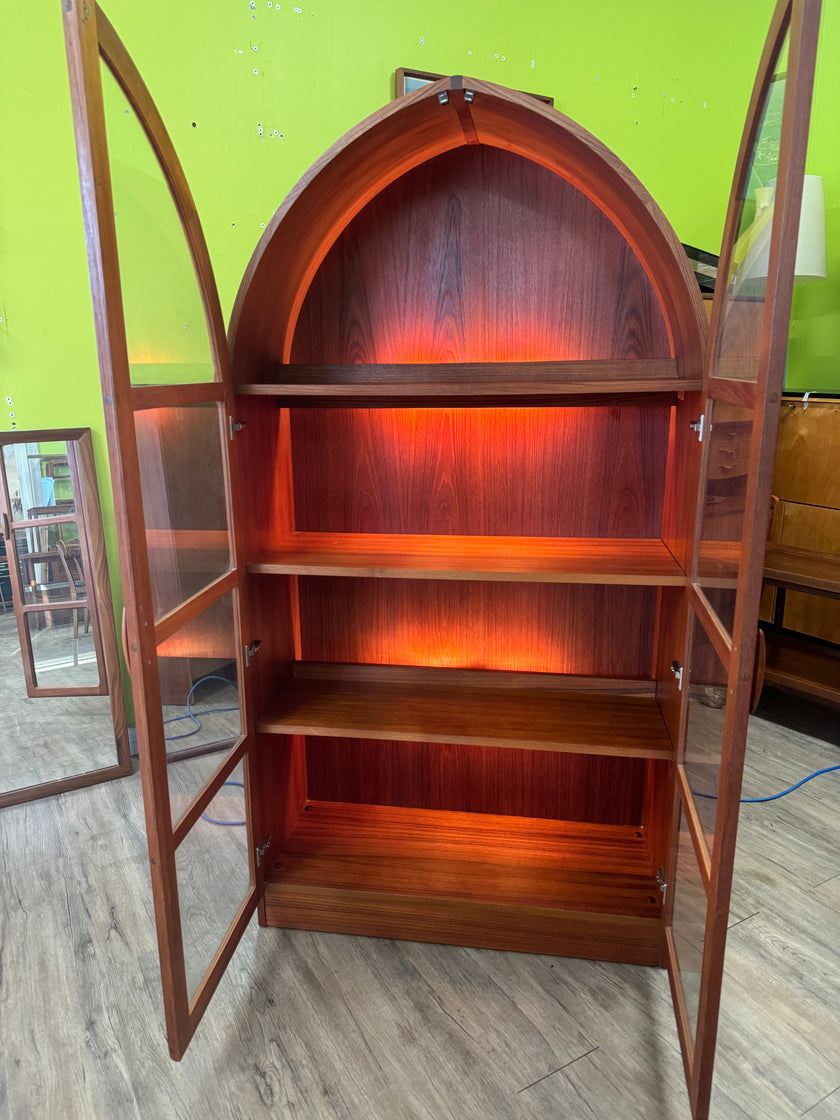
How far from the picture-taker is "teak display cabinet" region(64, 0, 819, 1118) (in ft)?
4.67

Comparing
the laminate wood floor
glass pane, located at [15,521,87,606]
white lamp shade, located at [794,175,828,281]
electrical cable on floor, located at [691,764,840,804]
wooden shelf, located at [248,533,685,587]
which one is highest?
white lamp shade, located at [794,175,828,281]

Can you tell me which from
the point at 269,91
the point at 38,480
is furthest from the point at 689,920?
the point at 269,91

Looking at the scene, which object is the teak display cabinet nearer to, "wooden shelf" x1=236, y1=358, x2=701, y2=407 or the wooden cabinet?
"wooden shelf" x1=236, y1=358, x2=701, y2=407

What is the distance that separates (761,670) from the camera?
2.33 metres

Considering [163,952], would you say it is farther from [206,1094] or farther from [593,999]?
[593,999]

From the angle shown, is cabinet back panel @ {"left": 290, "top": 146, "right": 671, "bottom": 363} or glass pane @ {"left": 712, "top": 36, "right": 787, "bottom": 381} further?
cabinet back panel @ {"left": 290, "top": 146, "right": 671, "bottom": 363}

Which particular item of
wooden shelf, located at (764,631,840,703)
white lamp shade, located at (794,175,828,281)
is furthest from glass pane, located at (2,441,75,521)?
white lamp shade, located at (794,175,828,281)

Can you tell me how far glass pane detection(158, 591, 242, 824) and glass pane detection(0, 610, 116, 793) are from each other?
1.23 m

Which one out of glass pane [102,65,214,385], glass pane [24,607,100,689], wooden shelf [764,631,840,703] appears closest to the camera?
glass pane [102,65,214,385]

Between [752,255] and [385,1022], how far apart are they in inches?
68.7

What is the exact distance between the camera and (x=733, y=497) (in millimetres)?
1216

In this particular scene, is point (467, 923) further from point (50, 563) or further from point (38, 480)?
point (38, 480)

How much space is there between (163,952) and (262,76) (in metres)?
2.81

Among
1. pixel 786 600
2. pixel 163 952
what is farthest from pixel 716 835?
pixel 786 600
